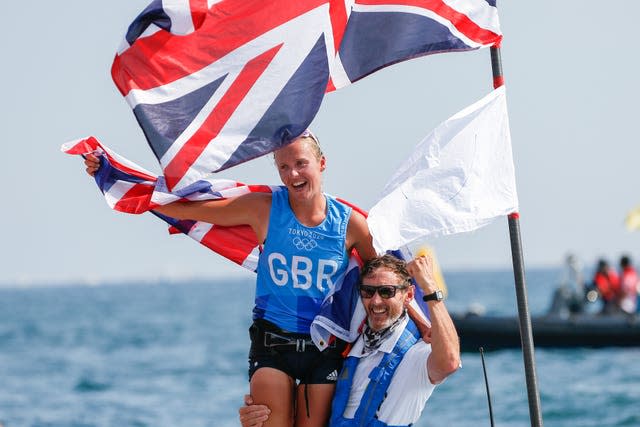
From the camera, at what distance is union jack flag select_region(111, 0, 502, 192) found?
5594mm

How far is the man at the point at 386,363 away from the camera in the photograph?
5613mm

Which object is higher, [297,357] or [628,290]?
[628,290]

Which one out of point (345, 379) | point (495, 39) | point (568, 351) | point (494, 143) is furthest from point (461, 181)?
point (568, 351)

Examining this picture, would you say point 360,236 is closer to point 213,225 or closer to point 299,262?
point 299,262

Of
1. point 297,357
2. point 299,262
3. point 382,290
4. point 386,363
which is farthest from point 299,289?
point 386,363

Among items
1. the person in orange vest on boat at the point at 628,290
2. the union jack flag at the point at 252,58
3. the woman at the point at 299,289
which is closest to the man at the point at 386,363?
the woman at the point at 299,289

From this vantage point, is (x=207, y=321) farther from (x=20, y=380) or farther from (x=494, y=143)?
(x=494, y=143)

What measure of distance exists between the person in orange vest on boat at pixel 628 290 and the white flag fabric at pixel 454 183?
20.5 m

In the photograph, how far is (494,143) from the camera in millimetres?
5773

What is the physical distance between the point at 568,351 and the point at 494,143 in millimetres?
24812

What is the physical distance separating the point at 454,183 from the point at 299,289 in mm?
869

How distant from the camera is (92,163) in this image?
6023 millimetres

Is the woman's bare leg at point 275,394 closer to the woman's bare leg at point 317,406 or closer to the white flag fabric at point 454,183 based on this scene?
the woman's bare leg at point 317,406

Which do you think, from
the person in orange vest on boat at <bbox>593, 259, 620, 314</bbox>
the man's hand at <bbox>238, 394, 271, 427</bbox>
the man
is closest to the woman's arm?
the man
